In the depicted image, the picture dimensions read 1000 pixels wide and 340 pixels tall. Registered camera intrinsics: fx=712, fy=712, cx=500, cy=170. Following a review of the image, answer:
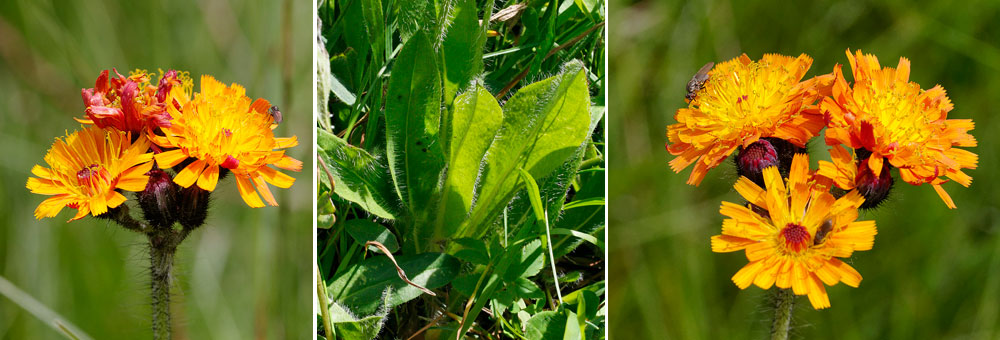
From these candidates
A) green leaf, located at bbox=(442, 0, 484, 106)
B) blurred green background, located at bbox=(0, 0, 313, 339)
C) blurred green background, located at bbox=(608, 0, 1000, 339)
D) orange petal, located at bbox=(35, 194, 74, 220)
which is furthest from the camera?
blurred green background, located at bbox=(608, 0, 1000, 339)

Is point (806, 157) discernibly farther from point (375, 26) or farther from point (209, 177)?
point (209, 177)

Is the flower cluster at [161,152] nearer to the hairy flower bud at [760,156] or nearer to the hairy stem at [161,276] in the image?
the hairy stem at [161,276]

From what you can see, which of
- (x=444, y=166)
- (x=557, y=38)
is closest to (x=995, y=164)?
(x=557, y=38)

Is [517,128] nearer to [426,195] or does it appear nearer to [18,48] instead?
[426,195]

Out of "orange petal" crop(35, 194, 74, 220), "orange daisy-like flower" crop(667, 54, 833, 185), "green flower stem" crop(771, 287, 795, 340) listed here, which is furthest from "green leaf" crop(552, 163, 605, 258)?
"orange petal" crop(35, 194, 74, 220)

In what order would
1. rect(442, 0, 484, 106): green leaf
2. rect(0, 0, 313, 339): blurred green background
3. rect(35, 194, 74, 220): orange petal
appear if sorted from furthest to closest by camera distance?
rect(0, 0, 313, 339): blurred green background < rect(442, 0, 484, 106): green leaf < rect(35, 194, 74, 220): orange petal

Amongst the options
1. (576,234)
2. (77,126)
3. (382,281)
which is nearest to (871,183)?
(576,234)

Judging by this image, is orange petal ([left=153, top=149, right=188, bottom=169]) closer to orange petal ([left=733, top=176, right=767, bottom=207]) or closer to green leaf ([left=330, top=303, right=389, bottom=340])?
green leaf ([left=330, top=303, right=389, bottom=340])
